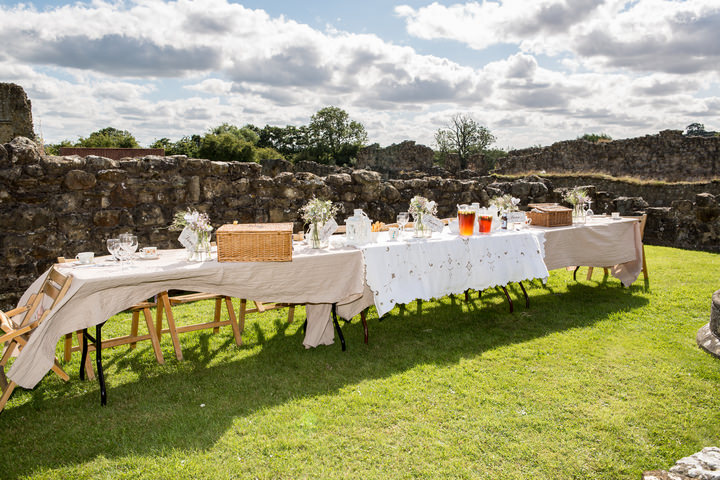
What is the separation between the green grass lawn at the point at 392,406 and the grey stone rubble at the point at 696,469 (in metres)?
0.14

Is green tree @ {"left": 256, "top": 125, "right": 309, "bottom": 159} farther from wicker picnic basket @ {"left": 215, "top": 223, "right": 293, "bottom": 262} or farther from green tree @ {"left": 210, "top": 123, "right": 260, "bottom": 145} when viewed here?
wicker picnic basket @ {"left": 215, "top": 223, "right": 293, "bottom": 262}

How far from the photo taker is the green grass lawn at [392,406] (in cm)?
257

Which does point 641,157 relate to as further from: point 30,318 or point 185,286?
point 30,318

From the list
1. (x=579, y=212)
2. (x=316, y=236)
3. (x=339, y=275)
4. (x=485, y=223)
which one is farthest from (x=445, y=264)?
(x=579, y=212)

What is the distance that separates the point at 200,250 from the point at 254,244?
0.49 m

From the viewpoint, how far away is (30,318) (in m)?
3.22

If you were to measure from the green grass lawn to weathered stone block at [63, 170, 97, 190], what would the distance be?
1.76 meters

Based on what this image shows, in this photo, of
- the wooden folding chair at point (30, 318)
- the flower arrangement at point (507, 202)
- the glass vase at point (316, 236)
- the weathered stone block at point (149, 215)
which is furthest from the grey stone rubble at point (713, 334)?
the weathered stone block at point (149, 215)

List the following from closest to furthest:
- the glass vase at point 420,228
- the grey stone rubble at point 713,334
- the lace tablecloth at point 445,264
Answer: the grey stone rubble at point 713,334 → the lace tablecloth at point 445,264 → the glass vase at point 420,228

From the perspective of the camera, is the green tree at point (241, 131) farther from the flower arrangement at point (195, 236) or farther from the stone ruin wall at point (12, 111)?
the flower arrangement at point (195, 236)

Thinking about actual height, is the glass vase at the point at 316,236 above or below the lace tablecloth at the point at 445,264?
above

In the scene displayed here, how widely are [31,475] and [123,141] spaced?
48.9 meters

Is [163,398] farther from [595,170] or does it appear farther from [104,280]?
[595,170]

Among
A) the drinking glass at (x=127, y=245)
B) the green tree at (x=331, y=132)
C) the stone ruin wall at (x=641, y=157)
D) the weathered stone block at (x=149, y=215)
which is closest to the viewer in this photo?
the drinking glass at (x=127, y=245)
